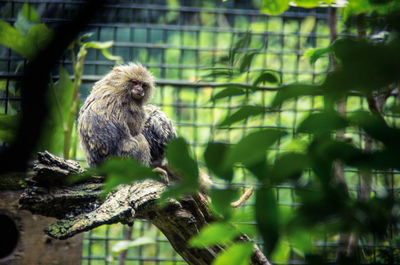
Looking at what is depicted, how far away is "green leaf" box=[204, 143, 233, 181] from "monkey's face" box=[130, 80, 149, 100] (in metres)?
2.42

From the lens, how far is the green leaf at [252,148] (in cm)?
33

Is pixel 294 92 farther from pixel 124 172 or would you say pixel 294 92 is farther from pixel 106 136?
pixel 106 136

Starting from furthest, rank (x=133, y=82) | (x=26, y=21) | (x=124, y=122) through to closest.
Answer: (x=26, y=21) → (x=133, y=82) → (x=124, y=122)

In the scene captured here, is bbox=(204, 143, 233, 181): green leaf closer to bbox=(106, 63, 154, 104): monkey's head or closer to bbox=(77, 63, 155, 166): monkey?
bbox=(77, 63, 155, 166): monkey

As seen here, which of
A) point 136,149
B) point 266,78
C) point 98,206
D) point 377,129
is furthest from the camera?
point 136,149

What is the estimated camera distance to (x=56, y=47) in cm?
39

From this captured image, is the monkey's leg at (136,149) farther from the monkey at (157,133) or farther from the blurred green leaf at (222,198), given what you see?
the blurred green leaf at (222,198)

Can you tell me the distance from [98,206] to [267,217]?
55.8 inches

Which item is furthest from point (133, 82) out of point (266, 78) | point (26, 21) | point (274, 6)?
point (266, 78)

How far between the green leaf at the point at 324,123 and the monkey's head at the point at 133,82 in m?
2.43

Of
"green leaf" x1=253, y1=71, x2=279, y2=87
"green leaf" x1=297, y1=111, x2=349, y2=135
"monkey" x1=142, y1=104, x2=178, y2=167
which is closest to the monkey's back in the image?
"monkey" x1=142, y1=104, x2=178, y2=167

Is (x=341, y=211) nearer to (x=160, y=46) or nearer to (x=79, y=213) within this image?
(x=79, y=213)

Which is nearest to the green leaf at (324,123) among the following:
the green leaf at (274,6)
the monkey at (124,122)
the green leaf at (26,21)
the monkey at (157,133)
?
the green leaf at (274,6)

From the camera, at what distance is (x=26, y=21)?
3.00 metres
